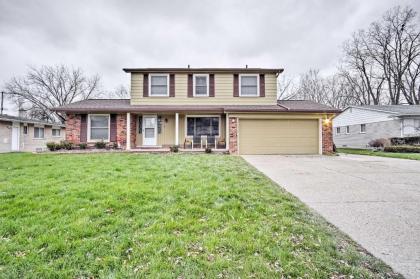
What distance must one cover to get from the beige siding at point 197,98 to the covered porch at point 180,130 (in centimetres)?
84

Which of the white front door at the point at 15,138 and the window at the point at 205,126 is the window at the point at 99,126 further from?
the white front door at the point at 15,138

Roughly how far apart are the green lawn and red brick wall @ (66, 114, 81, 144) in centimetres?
863

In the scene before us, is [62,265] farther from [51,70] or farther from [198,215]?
[51,70]

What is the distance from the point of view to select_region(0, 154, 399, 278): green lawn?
1.99 m

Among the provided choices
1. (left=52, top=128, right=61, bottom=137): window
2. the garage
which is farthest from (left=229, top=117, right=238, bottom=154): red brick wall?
(left=52, top=128, right=61, bottom=137): window

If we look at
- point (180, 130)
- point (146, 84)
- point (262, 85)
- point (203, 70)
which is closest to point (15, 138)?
point (146, 84)

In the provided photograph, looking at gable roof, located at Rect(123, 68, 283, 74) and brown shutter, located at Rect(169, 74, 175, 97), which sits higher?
gable roof, located at Rect(123, 68, 283, 74)

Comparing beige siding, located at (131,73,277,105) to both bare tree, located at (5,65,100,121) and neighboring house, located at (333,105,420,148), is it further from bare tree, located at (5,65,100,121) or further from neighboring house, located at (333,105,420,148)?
bare tree, located at (5,65,100,121)

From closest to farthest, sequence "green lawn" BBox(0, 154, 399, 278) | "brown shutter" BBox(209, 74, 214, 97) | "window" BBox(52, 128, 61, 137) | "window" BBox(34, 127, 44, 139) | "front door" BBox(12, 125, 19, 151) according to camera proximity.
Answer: "green lawn" BBox(0, 154, 399, 278) → "brown shutter" BBox(209, 74, 214, 97) → "front door" BBox(12, 125, 19, 151) → "window" BBox(34, 127, 44, 139) → "window" BBox(52, 128, 61, 137)

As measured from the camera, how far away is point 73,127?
12.5 m

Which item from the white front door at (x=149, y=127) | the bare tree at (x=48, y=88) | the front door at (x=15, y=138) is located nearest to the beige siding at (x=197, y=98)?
the white front door at (x=149, y=127)

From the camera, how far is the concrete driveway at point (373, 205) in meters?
2.37

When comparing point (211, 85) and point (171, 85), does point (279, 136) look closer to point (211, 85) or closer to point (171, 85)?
point (211, 85)

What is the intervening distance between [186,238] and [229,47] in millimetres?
21748
